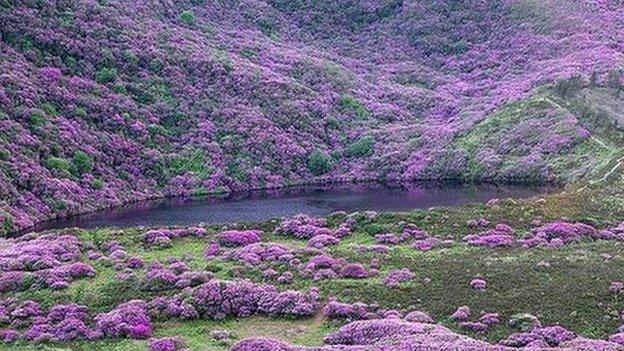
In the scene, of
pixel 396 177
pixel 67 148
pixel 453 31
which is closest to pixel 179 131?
pixel 67 148

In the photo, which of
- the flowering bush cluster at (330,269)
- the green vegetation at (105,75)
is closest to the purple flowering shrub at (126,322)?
the flowering bush cluster at (330,269)

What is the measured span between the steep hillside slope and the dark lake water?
414 centimetres

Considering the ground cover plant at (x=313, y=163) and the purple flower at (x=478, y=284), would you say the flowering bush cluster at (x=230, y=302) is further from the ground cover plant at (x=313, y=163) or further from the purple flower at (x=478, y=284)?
the purple flower at (x=478, y=284)

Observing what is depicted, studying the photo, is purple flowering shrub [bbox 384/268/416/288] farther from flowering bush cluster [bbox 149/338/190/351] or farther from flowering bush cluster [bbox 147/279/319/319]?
flowering bush cluster [bbox 149/338/190/351]

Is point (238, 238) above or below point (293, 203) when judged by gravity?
above

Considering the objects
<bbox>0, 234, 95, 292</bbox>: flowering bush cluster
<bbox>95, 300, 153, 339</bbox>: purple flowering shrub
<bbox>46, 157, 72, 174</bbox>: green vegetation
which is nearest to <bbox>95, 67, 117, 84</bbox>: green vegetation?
<bbox>46, 157, 72, 174</bbox>: green vegetation

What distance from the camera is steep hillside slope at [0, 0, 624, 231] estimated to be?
116m

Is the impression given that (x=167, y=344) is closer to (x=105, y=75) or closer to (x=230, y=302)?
(x=230, y=302)

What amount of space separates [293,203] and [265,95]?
34235 mm

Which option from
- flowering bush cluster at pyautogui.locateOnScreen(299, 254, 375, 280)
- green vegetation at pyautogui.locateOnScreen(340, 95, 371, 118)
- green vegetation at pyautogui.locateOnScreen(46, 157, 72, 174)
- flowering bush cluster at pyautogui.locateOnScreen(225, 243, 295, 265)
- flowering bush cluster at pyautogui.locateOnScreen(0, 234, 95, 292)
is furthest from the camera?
green vegetation at pyautogui.locateOnScreen(340, 95, 371, 118)

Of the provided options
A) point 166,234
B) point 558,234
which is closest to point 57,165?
point 166,234

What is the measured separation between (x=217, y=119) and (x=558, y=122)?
165ft

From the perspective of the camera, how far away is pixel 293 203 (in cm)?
10869

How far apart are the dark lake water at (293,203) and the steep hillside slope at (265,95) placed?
163 inches
